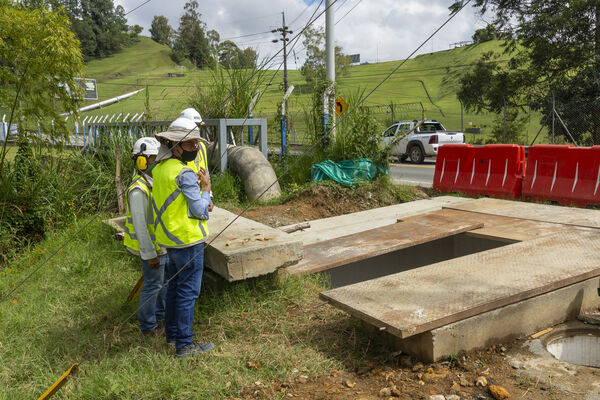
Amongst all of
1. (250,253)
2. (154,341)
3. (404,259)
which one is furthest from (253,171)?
(154,341)

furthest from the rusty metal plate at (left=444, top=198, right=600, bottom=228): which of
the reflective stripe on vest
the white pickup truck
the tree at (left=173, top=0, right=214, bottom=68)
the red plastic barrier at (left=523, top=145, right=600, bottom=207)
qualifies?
the tree at (left=173, top=0, right=214, bottom=68)

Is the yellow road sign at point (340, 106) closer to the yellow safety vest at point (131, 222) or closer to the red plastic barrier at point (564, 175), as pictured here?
the red plastic barrier at point (564, 175)

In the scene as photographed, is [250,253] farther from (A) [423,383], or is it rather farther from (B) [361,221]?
(B) [361,221]

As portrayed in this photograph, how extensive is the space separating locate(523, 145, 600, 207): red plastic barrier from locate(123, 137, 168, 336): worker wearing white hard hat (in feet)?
23.6

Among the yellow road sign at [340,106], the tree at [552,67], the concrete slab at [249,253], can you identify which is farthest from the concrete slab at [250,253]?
the tree at [552,67]

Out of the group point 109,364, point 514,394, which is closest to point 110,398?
point 109,364

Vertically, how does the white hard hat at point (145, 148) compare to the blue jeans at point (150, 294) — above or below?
above

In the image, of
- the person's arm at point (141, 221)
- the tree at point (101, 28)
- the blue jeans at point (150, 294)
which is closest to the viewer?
the person's arm at point (141, 221)

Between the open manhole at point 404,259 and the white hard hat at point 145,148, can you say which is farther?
the open manhole at point 404,259

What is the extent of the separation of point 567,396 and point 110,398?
2.82 metres

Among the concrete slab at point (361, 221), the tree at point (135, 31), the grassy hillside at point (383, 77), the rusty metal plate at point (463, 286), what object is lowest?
the concrete slab at point (361, 221)

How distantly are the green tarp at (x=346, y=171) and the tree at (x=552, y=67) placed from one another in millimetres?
12775

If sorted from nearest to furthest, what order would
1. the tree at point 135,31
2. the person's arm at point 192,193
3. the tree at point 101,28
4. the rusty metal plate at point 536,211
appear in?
the person's arm at point 192,193
the rusty metal plate at point 536,211
the tree at point 101,28
the tree at point 135,31

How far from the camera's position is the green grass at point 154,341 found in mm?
3332
